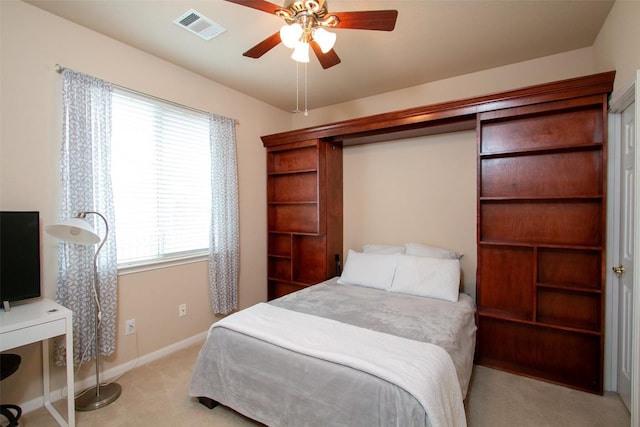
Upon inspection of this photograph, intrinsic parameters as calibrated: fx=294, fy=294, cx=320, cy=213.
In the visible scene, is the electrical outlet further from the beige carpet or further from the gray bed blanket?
the gray bed blanket

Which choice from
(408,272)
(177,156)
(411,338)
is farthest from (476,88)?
(177,156)

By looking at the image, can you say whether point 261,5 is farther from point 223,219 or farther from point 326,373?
point 223,219

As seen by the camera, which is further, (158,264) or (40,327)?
(158,264)

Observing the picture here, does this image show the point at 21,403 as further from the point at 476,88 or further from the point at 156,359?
the point at 476,88

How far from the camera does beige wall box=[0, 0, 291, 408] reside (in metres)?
1.93

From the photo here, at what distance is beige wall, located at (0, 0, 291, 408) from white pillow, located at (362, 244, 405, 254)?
1473mm

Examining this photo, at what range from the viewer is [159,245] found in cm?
277

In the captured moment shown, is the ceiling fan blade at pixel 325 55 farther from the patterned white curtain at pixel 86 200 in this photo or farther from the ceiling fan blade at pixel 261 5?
the patterned white curtain at pixel 86 200

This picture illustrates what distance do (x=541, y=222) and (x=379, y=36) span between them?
1.98 metres

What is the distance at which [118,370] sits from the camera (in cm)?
243

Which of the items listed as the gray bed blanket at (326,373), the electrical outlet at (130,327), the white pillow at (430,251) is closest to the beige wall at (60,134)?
the electrical outlet at (130,327)

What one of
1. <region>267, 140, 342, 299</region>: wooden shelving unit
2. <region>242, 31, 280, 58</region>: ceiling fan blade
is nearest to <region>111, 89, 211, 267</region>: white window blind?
<region>267, 140, 342, 299</region>: wooden shelving unit

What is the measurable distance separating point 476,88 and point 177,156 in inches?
119

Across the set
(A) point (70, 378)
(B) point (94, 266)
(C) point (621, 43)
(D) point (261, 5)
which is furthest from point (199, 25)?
(C) point (621, 43)
